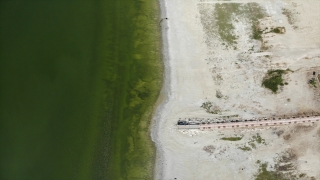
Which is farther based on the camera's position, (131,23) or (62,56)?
(131,23)

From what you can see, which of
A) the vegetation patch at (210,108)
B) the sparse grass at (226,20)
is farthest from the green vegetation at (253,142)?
the sparse grass at (226,20)

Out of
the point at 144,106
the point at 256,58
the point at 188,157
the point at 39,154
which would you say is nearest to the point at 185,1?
the point at 256,58

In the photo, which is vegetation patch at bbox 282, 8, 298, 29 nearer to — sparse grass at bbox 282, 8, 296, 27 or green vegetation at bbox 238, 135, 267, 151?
sparse grass at bbox 282, 8, 296, 27

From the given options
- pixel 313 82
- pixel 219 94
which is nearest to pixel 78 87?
pixel 219 94

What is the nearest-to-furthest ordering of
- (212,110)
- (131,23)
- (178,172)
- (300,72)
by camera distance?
1. (178,172)
2. (212,110)
3. (300,72)
4. (131,23)

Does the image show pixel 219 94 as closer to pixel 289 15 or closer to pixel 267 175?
pixel 267 175

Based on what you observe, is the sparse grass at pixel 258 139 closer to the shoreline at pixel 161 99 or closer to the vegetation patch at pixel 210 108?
the vegetation patch at pixel 210 108

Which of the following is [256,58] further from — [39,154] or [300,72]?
[39,154]
